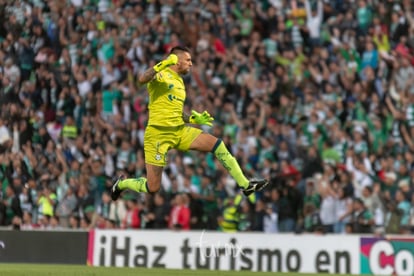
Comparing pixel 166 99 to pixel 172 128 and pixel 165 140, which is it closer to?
pixel 172 128

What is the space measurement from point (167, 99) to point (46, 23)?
1261 centimetres

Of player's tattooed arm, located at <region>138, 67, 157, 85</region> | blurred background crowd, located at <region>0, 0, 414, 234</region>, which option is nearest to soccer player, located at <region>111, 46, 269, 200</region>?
player's tattooed arm, located at <region>138, 67, 157, 85</region>

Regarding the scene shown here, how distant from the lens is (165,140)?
16.2 metres

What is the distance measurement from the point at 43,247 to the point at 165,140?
18.5 feet

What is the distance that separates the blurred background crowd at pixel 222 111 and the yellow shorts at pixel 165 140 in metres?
5.01

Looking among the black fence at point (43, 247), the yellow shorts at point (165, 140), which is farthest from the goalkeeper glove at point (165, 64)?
the black fence at point (43, 247)

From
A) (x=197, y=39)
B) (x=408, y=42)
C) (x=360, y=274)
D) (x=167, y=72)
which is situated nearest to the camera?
(x=167, y=72)

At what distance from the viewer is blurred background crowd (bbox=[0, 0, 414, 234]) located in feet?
70.4

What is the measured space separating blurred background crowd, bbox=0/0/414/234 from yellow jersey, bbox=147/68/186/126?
5235mm

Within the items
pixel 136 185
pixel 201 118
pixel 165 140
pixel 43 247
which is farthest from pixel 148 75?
pixel 43 247

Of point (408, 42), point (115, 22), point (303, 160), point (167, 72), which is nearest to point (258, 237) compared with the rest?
point (303, 160)

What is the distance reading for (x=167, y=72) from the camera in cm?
1606

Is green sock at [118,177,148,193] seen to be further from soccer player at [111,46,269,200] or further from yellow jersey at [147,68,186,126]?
yellow jersey at [147,68,186,126]

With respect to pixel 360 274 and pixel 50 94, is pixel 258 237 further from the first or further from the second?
pixel 50 94
